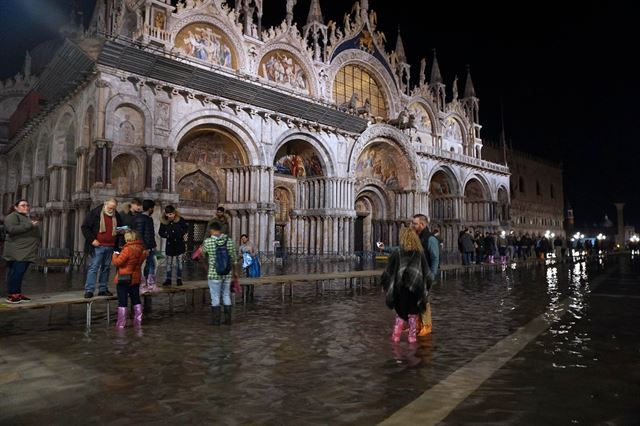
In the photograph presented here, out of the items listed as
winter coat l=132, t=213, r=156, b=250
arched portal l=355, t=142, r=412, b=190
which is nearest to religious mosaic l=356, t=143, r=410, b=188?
arched portal l=355, t=142, r=412, b=190

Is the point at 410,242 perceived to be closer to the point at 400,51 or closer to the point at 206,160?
the point at 206,160

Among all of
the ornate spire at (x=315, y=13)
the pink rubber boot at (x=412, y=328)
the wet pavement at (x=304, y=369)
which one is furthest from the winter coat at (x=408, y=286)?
the ornate spire at (x=315, y=13)

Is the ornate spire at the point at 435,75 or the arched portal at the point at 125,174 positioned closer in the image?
the arched portal at the point at 125,174

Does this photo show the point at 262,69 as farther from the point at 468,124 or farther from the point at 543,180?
the point at 543,180

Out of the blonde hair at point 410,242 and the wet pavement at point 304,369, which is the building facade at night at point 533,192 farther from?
the blonde hair at point 410,242

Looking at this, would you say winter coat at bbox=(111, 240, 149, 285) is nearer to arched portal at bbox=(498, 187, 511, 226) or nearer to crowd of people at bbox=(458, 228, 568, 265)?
crowd of people at bbox=(458, 228, 568, 265)

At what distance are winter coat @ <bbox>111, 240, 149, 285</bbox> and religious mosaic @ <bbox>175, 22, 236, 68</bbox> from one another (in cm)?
1825

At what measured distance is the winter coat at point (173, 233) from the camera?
29.4ft

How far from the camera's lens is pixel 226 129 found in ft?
75.7

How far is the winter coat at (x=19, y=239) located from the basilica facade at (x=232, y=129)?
11542 millimetres

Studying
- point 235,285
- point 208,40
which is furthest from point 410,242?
point 208,40

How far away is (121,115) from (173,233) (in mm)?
12487

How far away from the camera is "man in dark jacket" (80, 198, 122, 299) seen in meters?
7.60

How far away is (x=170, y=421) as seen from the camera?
11.2 ft
